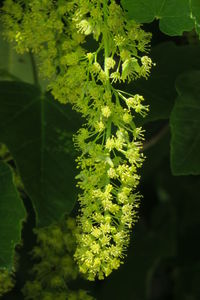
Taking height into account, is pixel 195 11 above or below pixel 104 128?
above

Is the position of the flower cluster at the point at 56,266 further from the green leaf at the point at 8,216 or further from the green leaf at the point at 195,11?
the green leaf at the point at 195,11

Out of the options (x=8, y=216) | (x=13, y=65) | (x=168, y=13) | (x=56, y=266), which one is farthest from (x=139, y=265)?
(x=168, y=13)

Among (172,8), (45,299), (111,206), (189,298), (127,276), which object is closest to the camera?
(111,206)

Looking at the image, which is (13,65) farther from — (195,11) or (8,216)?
(195,11)

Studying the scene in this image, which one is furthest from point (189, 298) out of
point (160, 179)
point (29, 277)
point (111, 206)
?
point (111, 206)

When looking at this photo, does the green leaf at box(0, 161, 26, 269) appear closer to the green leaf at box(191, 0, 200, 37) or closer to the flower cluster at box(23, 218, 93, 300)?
the flower cluster at box(23, 218, 93, 300)

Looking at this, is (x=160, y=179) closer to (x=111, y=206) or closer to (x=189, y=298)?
(x=189, y=298)

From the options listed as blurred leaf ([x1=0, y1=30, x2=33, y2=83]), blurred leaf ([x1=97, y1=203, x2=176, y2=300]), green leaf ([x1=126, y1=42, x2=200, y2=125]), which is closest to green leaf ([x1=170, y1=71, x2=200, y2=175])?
green leaf ([x1=126, y1=42, x2=200, y2=125])
